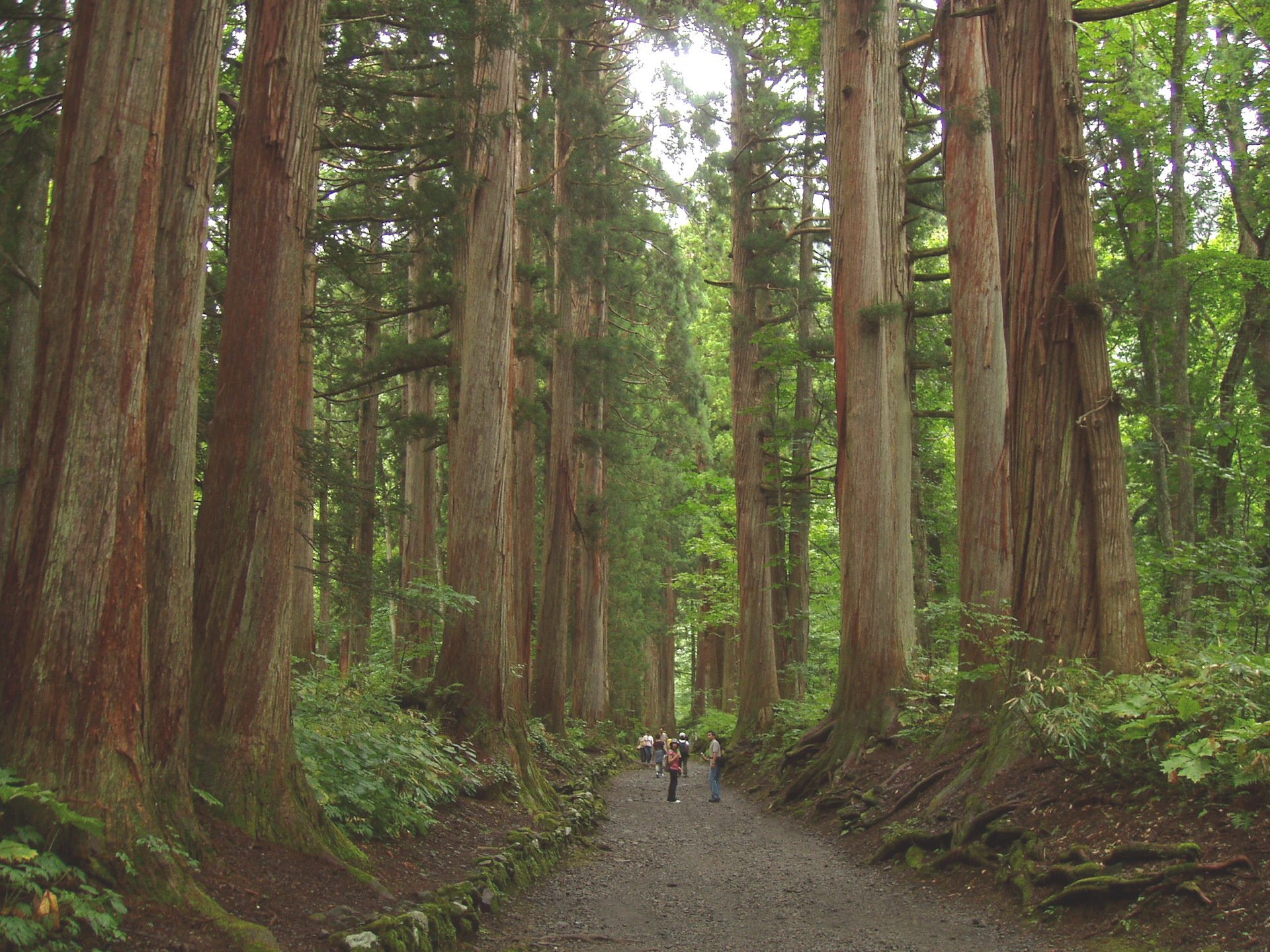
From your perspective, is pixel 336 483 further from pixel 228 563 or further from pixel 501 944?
pixel 501 944

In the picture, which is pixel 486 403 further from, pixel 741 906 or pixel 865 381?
pixel 741 906

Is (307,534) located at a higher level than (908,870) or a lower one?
higher

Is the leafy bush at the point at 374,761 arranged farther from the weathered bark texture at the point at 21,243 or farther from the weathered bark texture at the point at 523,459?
the weathered bark texture at the point at 523,459

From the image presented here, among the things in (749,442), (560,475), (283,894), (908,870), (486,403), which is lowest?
(908,870)

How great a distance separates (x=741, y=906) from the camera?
712 centimetres

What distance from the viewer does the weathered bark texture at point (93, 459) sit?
3947mm

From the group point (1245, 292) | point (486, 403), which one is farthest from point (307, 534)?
point (1245, 292)

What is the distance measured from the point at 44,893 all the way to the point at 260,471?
9.58 ft

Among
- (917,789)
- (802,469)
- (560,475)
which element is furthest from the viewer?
(802,469)

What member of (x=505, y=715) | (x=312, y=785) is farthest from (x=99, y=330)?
(x=505, y=715)

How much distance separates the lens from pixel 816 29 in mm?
14148

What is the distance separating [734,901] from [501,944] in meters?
2.35

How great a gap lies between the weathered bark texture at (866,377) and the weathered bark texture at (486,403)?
4.38 metres

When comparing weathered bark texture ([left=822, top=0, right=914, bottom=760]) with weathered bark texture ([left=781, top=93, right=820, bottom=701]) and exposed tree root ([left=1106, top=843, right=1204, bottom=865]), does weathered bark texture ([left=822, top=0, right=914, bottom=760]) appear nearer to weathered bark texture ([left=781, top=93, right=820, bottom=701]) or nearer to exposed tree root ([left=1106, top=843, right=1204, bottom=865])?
weathered bark texture ([left=781, top=93, right=820, bottom=701])
